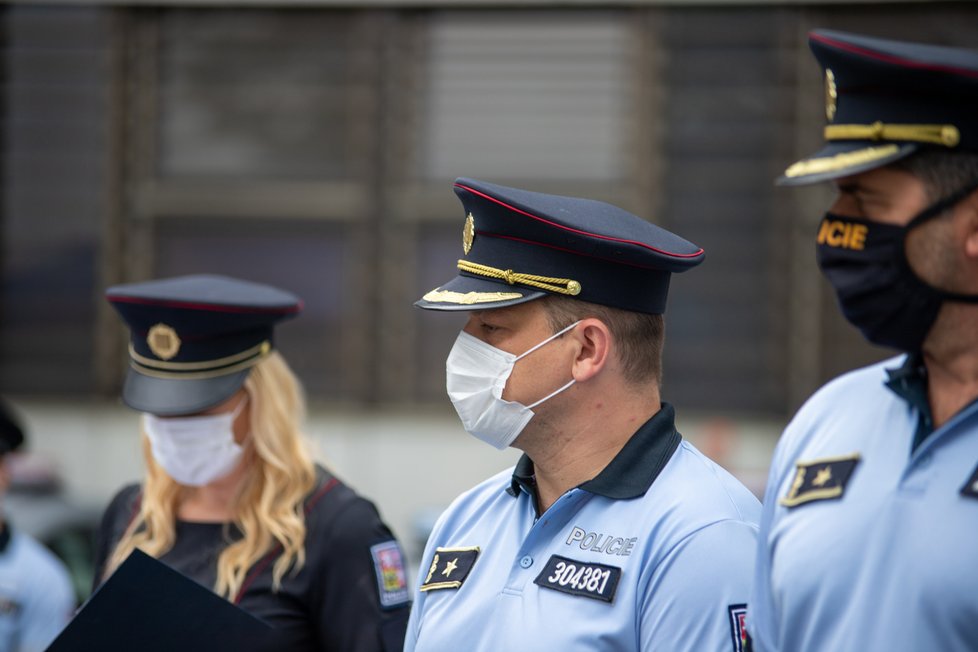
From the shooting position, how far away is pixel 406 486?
27.6ft

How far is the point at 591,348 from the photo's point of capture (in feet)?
7.93

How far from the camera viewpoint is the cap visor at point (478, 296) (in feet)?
7.92

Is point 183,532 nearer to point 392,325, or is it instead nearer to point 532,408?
point 532,408

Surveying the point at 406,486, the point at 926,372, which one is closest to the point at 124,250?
the point at 406,486

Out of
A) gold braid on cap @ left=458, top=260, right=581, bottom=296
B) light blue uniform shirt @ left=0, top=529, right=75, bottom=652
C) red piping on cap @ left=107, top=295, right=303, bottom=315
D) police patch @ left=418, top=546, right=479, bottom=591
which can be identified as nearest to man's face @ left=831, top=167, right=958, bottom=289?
gold braid on cap @ left=458, top=260, right=581, bottom=296

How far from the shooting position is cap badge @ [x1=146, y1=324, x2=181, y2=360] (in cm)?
333

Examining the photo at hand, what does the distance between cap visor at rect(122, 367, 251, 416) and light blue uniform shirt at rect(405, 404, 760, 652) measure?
93 cm

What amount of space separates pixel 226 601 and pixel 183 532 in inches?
21.8

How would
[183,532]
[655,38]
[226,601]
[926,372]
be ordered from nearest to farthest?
[926,372] < [226,601] < [183,532] < [655,38]

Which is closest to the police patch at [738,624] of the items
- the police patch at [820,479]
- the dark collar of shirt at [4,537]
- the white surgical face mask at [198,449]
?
the police patch at [820,479]

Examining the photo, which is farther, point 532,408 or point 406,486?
point 406,486

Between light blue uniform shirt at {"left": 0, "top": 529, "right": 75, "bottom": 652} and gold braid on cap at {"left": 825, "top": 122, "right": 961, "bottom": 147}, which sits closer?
gold braid on cap at {"left": 825, "top": 122, "right": 961, "bottom": 147}

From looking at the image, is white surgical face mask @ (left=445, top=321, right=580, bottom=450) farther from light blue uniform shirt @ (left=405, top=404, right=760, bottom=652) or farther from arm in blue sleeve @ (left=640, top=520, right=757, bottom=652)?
arm in blue sleeve @ (left=640, top=520, right=757, bottom=652)

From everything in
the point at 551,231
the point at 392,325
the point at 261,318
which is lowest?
the point at 392,325
